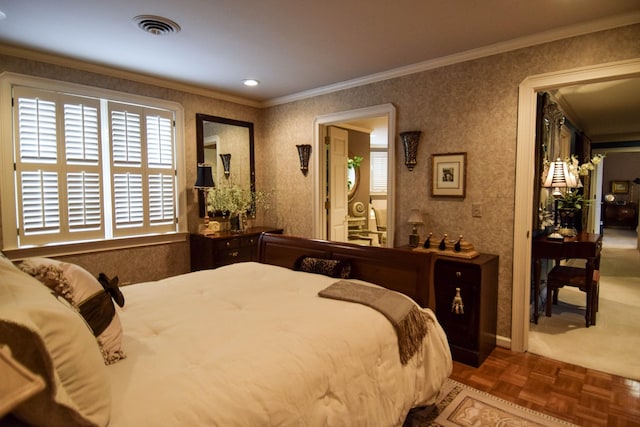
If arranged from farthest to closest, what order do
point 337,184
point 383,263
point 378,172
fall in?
point 378,172 < point 337,184 < point 383,263

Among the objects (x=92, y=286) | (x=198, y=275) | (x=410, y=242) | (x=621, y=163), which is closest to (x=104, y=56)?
(x=198, y=275)

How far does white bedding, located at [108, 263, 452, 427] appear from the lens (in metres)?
1.10

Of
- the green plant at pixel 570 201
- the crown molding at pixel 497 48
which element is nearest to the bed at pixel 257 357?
the crown molding at pixel 497 48

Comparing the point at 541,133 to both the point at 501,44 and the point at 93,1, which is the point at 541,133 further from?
the point at 93,1

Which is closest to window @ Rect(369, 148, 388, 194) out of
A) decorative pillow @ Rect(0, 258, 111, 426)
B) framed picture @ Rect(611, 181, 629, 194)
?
decorative pillow @ Rect(0, 258, 111, 426)

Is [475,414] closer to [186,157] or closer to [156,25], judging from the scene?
[156,25]

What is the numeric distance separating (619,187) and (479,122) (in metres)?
11.6

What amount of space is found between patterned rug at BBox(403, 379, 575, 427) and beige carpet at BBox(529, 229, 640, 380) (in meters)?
0.95

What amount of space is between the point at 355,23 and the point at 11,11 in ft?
7.77

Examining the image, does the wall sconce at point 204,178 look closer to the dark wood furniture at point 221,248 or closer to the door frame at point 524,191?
the dark wood furniture at point 221,248

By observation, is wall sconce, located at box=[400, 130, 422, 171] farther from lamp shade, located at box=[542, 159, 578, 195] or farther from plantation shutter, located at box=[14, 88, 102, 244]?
plantation shutter, located at box=[14, 88, 102, 244]

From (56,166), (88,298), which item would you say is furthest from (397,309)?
(56,166)

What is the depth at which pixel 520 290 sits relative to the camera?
2984mm

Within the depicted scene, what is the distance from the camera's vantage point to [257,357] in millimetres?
1309
